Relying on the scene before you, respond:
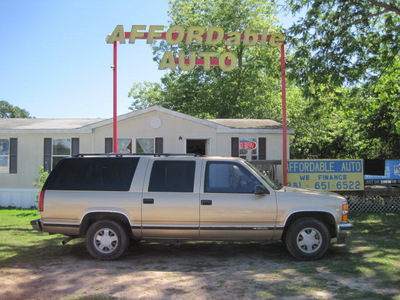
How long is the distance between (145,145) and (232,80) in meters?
13.1

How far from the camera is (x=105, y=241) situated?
6.40m

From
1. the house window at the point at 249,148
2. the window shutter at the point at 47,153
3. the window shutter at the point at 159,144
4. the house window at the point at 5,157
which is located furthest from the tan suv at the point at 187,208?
the house window at the point at 5,157

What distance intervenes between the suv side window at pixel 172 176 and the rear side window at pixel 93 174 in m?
0.40

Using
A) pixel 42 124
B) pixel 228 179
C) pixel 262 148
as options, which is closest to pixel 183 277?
pixel 228 179

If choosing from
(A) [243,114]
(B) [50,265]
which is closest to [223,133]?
(B) [50,265]

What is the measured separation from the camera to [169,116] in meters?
14.6

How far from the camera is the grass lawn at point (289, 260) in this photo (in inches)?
192

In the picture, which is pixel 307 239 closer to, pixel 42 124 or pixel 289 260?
pixel 289 260

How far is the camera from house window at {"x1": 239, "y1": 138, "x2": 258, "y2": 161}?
1489cm

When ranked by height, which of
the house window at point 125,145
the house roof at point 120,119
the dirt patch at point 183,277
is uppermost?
the house roof at point 120,119

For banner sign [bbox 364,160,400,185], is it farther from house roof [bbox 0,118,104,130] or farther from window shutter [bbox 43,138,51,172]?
window shutter [bbox 43,138,51,172]

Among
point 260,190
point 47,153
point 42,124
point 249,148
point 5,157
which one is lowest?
point 260,190

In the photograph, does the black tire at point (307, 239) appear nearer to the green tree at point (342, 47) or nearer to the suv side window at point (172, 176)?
the suv side window at point (172, 176)

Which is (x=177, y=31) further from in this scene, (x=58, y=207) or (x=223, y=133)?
(x=58, y=207)
